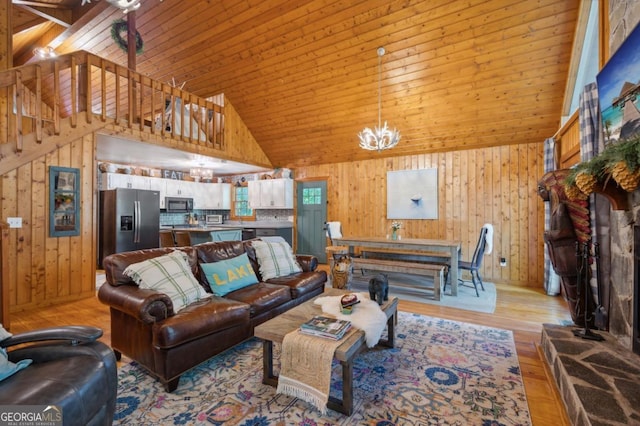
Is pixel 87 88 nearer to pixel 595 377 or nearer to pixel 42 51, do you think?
pixel 42 51

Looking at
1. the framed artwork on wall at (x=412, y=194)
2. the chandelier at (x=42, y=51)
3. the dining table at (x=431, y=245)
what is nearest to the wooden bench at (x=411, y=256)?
the dining table at (x=431, y=245)

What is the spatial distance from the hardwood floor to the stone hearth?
0.13 m

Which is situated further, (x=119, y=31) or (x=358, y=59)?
(x=119, y=31)

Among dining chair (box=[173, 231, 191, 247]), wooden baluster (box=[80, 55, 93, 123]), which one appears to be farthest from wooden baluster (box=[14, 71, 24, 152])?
dining chair (box=[173, 231, 191, 247])

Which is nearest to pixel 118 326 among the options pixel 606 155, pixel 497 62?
pixel 606 155

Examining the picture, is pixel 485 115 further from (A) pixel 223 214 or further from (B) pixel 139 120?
(A) pixel 223 214

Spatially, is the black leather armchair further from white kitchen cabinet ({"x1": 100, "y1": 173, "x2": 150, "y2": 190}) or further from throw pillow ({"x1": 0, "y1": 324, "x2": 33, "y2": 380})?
white kitchen cabinet ({"x1": 100, "y1": 173, "x2": 150, "y2": 190})

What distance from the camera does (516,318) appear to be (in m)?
3.34

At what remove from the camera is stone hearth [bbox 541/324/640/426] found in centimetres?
146

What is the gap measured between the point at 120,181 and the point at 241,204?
2860mm

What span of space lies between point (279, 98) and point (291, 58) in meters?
0.90

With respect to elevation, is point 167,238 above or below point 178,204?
below

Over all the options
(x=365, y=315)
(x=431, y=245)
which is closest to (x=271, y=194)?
(x=431, y=245)

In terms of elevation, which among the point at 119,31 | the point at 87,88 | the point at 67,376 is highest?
the point at 119,31
